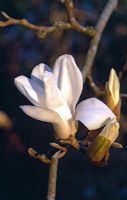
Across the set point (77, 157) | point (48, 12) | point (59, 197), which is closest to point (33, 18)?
point (48, 12)

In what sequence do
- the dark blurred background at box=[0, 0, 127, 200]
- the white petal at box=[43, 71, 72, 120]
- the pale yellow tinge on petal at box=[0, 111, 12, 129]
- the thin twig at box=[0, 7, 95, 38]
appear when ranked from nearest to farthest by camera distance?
1. the white petal at box=[43, 71, 72, 120]
2. the thin twig at box=[0, 7, 95, 38]
3. the pale yellow tinge on petal at box=[0, 111, 12, 129]
4. the dark blurred background at box=[0, 0, 127, 200]

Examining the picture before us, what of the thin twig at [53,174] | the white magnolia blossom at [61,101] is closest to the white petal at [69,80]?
the white magnolia blossom at [61,101]

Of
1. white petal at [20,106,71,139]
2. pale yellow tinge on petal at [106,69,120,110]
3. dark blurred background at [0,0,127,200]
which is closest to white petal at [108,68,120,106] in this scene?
pale yellow tinge on petal at [106,69,120,110]

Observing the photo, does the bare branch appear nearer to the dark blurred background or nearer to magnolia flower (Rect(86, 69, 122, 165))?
magnolia flower (Rect(86, 69, 122, 165))

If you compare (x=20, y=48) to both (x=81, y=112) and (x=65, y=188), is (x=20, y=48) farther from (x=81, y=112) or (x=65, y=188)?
(x=81, y=112)

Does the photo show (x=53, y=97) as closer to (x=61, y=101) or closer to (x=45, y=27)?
(x=61, y=101)

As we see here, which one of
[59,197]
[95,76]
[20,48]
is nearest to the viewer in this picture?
[59,197]

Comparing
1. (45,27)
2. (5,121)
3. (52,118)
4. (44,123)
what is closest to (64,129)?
(52,118)
